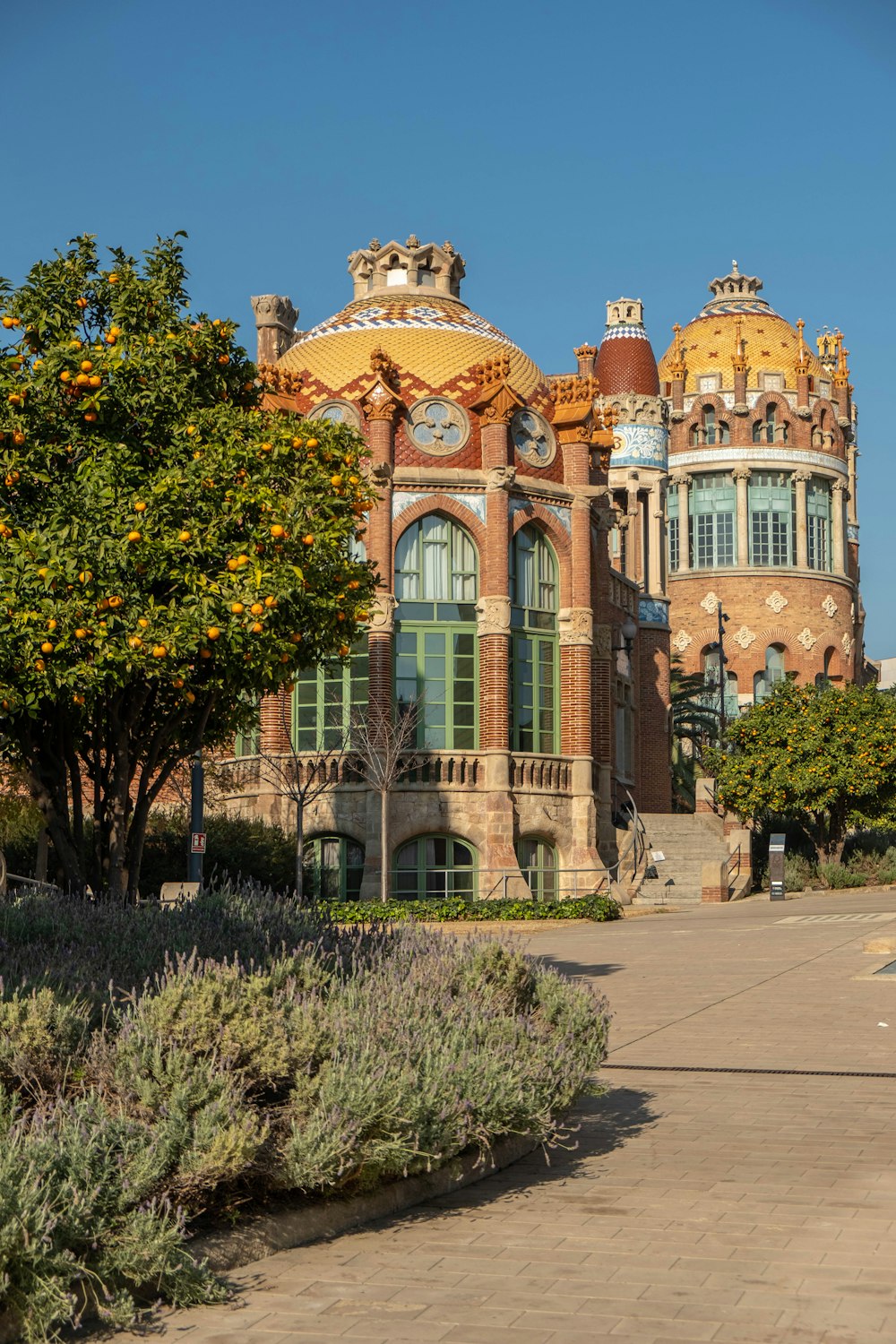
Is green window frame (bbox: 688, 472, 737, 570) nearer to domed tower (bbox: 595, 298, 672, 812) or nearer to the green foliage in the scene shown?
domed tower (bbox: 595, 298, 672, 812)

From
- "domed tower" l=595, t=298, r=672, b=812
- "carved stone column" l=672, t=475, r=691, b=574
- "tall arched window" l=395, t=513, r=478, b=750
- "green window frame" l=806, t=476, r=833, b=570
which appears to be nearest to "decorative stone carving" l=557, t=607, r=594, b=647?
"tall arched window" l=395, t=513, r=478, b=750

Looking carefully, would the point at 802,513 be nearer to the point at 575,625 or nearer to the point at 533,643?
the point at 575,625

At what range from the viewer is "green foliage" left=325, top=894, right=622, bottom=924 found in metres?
31.3

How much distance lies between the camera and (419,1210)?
769 centimetres

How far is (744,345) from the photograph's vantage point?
2921 inches

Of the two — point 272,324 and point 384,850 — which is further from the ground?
point 272,324

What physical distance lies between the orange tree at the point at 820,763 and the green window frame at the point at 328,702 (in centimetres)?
1109

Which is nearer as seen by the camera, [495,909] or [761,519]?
[495,909]

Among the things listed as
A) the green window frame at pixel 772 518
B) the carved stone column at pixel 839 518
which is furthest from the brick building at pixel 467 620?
the carved stone column at pixel 839 518

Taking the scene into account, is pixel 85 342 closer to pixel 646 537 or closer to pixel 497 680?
pixel 497 680

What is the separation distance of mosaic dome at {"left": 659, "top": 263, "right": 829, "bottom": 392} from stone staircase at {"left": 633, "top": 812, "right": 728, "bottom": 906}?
3488 centimetres

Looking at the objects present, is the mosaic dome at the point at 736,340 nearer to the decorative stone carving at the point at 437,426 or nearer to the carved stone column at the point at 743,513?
the carved stone column at the point at 743,513

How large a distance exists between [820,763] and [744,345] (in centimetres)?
3826

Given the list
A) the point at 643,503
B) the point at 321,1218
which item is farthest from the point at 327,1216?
the point at 643,503
